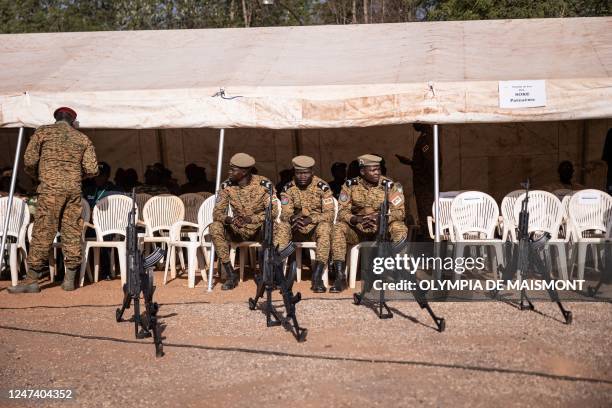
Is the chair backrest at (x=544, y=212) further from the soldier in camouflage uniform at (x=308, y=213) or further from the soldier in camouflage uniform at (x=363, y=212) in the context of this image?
the soldier in camouflage uniform at (x=308, y=213)

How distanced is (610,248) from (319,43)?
4.27m

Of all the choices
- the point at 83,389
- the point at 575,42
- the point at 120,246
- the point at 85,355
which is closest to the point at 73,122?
the point at 120,246

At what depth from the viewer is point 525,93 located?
26.1ft

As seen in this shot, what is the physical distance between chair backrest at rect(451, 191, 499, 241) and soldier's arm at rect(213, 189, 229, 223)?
2.32 metres

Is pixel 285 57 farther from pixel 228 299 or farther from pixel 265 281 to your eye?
pixel 265 281

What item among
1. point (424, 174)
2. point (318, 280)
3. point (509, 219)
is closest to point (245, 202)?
point (318, 280)

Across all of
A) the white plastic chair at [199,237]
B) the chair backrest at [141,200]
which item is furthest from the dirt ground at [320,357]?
the chair backrest at [141,200]

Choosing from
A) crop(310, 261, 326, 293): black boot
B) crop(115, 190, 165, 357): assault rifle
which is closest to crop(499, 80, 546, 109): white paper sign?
crop(310, 261, 326, 293): black boot

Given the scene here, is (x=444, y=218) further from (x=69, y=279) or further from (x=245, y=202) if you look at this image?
(x=69, y=279)

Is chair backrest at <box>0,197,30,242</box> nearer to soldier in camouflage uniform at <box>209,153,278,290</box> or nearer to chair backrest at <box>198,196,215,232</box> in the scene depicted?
chair backrest at <box>198,196,215,232</box>

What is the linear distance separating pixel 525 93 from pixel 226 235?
130 inches

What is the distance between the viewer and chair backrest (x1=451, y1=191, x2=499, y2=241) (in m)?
8.52

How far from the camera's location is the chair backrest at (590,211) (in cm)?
839

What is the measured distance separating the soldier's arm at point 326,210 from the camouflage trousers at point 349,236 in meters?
0.13
